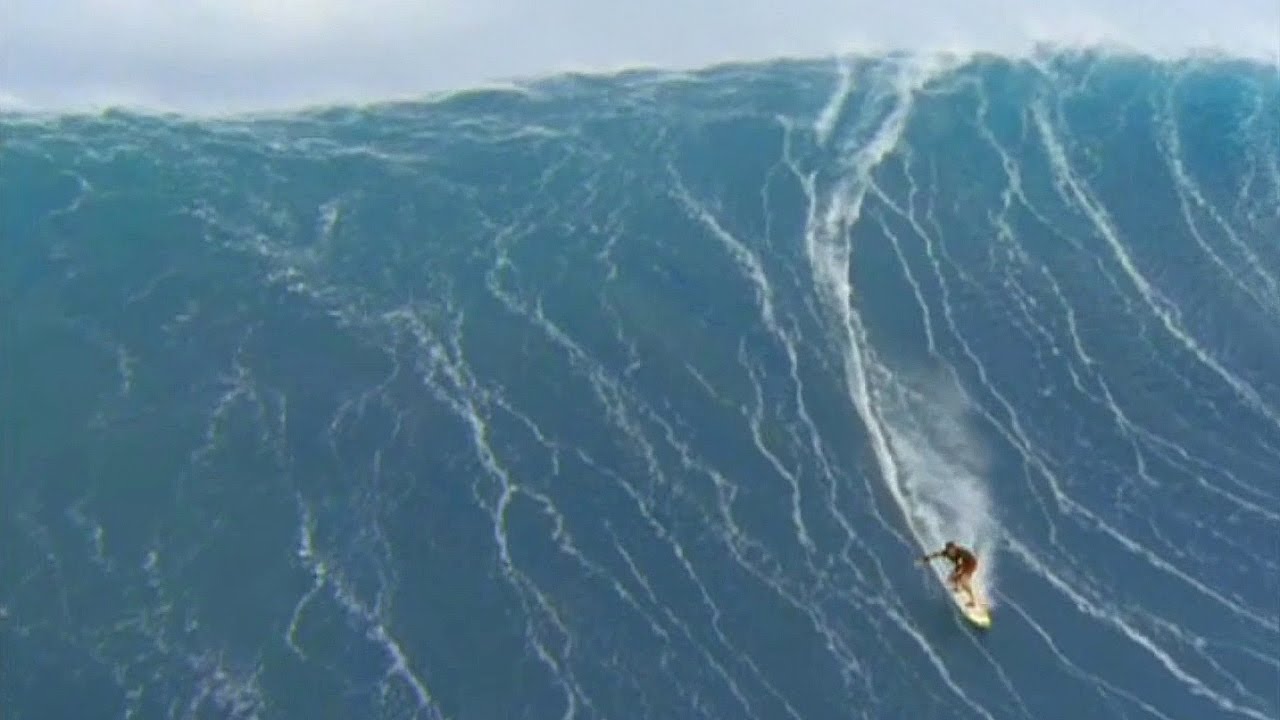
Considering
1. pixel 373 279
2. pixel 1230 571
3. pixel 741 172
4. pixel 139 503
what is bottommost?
pixel 139 503

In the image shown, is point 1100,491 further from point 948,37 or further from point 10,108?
point 10,108

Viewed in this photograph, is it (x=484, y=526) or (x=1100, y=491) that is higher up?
(x=1100, y=491)

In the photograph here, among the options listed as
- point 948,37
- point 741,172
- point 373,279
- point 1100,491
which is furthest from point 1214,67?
point 373,279

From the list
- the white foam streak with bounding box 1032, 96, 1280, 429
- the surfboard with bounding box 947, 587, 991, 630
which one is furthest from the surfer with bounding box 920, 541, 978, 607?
the white foam streak with bounding box 1032, 96, 1280, 429

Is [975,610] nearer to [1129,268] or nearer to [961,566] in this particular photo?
[961,566]

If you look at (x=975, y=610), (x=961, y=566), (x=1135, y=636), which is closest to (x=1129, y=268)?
(x=1135, y=636)

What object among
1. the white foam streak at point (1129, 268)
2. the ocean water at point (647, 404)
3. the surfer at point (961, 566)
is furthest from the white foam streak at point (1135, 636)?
the white foam streak at point (1129, 268)

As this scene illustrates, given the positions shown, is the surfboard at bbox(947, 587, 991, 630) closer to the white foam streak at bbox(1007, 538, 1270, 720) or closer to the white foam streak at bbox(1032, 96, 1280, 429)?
the white foam streak at bbox(1007, 538, 1270, 720)
